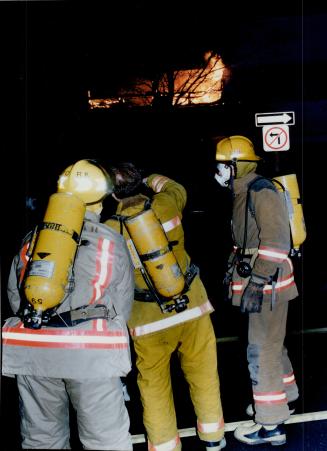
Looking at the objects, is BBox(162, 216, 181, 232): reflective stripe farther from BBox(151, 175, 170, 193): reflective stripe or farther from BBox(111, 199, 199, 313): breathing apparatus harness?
BBox(151, 175, 170, 193): reflective stripe

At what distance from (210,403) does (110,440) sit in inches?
35.8

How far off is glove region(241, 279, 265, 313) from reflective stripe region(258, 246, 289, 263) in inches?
7.9

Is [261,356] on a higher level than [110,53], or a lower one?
lower

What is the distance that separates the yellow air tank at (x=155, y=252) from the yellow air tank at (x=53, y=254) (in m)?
0.54

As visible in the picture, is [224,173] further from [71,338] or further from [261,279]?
[71,338]

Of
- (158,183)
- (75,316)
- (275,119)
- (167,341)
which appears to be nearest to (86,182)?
(75,316)

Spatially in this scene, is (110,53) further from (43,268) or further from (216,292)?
(43,268)

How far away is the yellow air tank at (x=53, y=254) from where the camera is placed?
2422 mm

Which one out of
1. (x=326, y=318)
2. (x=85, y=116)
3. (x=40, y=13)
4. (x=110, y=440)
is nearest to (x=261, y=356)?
(x=110, y=440)

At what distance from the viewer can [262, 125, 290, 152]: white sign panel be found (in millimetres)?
6617

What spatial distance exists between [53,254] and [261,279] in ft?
5.23

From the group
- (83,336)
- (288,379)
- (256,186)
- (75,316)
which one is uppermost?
(256,186)

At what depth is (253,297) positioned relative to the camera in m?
3.44

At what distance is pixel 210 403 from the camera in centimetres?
338
